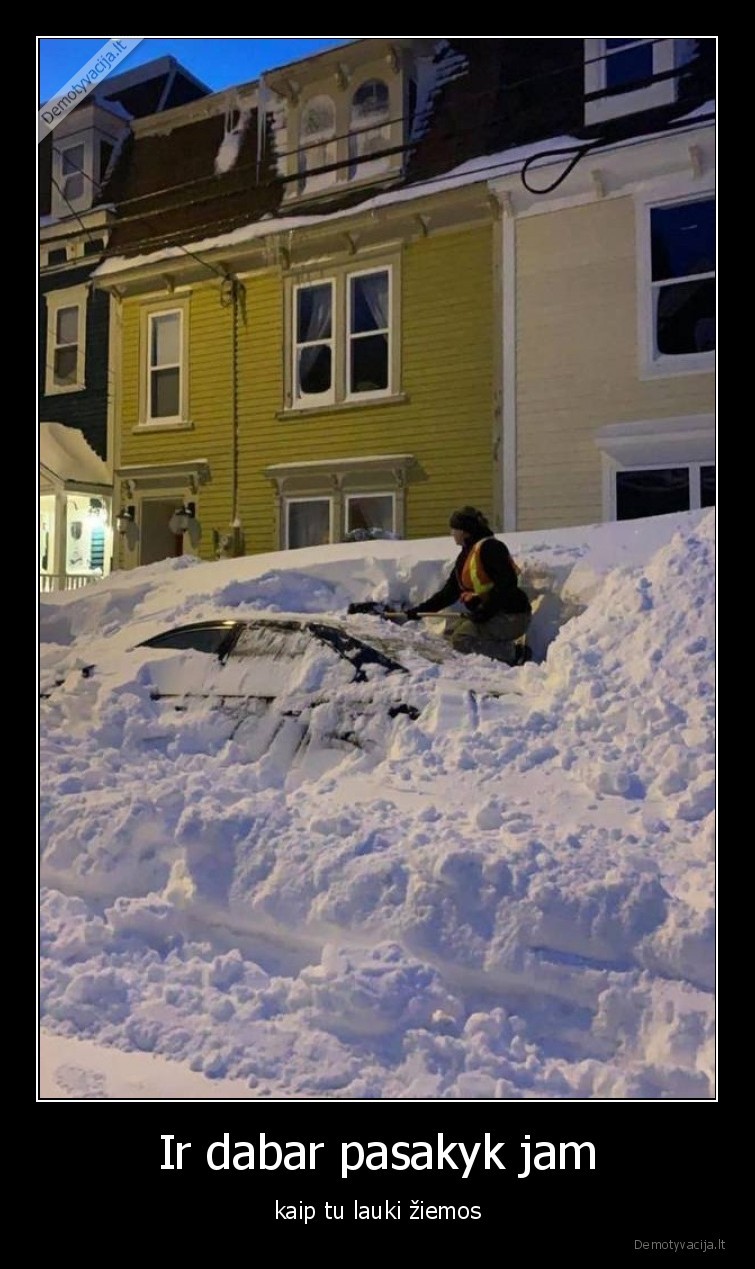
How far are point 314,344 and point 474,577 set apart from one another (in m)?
1.21

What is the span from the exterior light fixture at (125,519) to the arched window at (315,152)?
1.49 m

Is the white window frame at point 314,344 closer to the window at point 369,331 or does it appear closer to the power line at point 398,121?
the window at point 369,331

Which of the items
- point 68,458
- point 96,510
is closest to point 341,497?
point 96,510

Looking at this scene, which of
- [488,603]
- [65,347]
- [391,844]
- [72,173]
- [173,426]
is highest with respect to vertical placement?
[72,173]

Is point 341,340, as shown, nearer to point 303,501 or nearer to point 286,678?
point 303,501

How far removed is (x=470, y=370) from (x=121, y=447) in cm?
148

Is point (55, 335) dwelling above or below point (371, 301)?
below

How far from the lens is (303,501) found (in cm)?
342

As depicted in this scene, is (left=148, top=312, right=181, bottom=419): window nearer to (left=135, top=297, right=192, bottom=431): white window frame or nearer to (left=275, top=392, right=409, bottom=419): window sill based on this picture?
(left=135, top=297, right=192, bottom=431): white window frame

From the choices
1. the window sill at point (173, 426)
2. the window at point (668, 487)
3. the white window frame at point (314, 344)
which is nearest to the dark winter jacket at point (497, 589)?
the window at point (668, 487)

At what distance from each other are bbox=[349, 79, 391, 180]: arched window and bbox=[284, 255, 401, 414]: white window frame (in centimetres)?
36

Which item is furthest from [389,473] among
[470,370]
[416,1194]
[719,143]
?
[416,1194]

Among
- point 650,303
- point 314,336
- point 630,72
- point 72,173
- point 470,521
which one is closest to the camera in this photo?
point 630,72

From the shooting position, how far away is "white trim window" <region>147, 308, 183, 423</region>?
3578 millimetres
